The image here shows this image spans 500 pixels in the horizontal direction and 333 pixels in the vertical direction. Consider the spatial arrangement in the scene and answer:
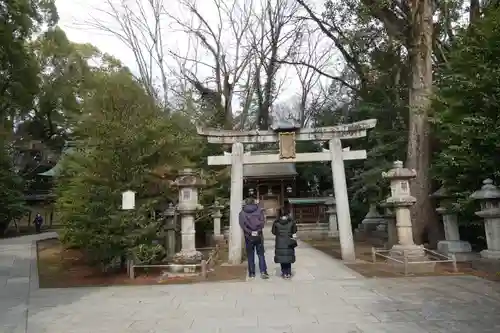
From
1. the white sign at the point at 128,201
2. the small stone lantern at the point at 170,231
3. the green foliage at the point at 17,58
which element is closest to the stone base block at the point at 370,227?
the small stone lantern at the point at 170,231

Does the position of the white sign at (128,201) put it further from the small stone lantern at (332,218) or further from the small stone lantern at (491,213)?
the small stone lantern at (332,218)

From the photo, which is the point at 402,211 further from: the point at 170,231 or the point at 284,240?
the point at 170,231

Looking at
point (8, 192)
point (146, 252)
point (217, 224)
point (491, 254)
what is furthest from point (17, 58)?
point (491, 254)

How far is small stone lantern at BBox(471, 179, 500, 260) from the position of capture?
9.15 m

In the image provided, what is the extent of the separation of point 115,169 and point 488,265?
9192 mm

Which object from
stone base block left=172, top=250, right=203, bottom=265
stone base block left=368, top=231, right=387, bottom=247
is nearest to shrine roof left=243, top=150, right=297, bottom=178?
stone base block left=368, top=231, right=387, bottom=247

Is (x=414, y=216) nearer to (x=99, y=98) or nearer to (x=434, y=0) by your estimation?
(x=434, y=0)

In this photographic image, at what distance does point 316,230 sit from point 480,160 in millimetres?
14469

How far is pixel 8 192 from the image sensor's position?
22.5 metres

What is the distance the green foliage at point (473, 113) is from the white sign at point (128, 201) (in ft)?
27.2

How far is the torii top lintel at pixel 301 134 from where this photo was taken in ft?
40.3

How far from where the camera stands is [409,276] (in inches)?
352

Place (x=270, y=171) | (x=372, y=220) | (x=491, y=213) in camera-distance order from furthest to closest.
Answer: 1. (x=270, y=171)
2. (x=372, y=220)
3. (x=491, y=213)

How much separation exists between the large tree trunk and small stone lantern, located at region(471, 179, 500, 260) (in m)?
3.86
